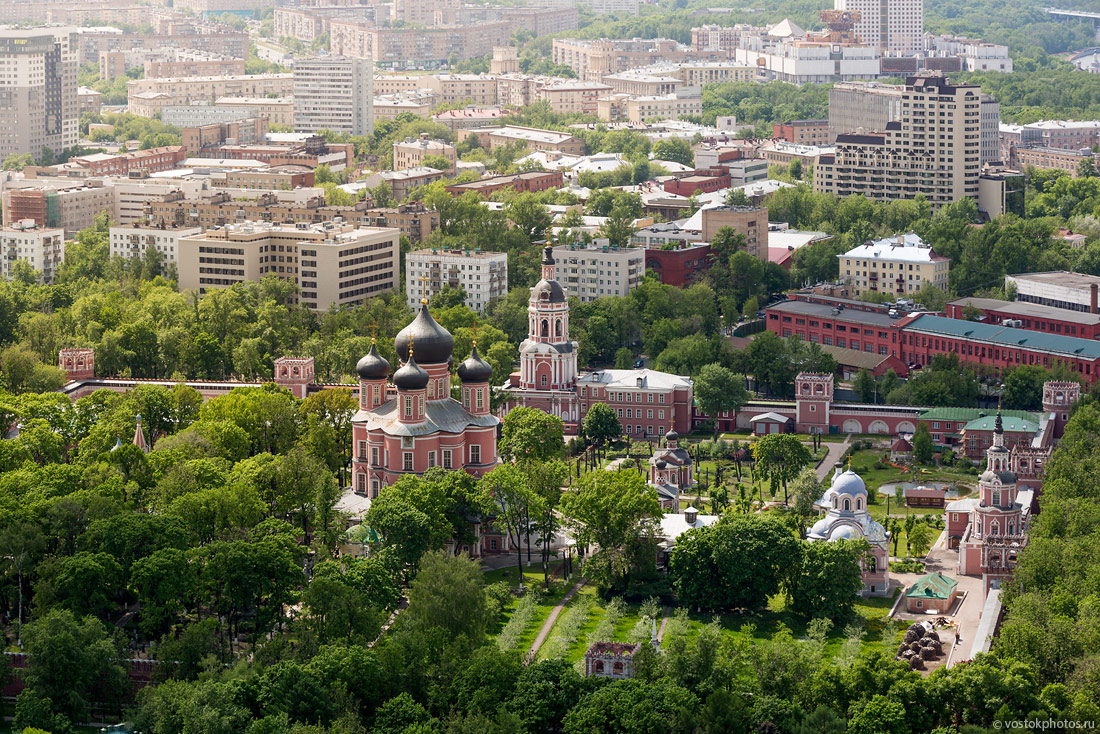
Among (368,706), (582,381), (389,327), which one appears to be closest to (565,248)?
(389,327)

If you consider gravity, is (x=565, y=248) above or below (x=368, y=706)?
above

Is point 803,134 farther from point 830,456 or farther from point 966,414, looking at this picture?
point 830,456

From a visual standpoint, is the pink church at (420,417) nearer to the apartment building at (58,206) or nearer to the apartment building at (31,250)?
the apartment building at (31,250)

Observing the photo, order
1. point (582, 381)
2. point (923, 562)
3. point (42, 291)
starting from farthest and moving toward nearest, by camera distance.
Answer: point (42, 291)
point (582, 381)
point (923, 562)

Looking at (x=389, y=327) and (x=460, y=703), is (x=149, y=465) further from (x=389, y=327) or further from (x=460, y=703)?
(x=389, y=327)

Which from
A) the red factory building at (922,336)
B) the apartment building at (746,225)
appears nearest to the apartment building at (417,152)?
the apartment building at (746,225)
